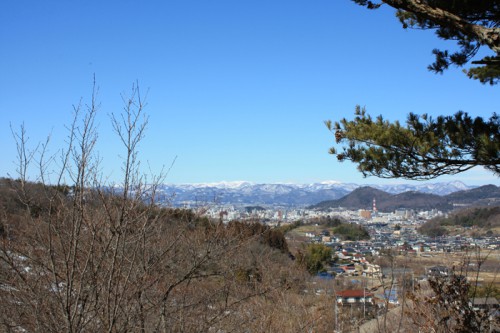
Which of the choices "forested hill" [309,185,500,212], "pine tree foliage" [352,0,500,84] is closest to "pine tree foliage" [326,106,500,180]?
"pine tree foliage" [352,0,500,84]

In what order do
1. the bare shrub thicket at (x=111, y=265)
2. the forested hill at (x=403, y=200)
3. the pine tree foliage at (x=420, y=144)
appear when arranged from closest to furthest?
the bare shrub thicket at (x=111, y=265) < the pine tree foliage at (x=420, y=144) < the forested hill at (x=403, y=200)

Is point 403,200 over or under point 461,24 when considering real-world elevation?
under

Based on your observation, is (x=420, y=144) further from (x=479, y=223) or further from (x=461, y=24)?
(x=479, y=223)

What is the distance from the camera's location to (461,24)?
4164 mm

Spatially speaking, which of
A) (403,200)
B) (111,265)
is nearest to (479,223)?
(111,265)

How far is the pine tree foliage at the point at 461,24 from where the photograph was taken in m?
4.12

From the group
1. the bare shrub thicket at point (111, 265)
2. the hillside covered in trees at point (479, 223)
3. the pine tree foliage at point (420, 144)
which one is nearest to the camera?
the bare shrub thicket at point (111, 265)

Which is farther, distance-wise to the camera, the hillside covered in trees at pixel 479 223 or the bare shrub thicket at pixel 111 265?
the hillside covered in trees at pixel 479 223

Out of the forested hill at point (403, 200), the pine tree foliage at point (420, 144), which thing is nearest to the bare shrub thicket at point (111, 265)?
the pine tree foliage at point (420, 144)

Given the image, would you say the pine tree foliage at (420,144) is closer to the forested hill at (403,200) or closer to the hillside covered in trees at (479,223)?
the hillside covered in trees at (479,223)

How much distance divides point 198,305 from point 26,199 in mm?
3044

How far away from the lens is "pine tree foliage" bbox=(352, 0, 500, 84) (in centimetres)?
412

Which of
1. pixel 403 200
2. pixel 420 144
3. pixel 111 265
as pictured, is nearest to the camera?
pixel 111 265

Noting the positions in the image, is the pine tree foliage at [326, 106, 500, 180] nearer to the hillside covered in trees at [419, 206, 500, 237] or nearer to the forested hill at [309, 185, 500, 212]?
the hillside covered in trees at [419, 206, 500, 237]
